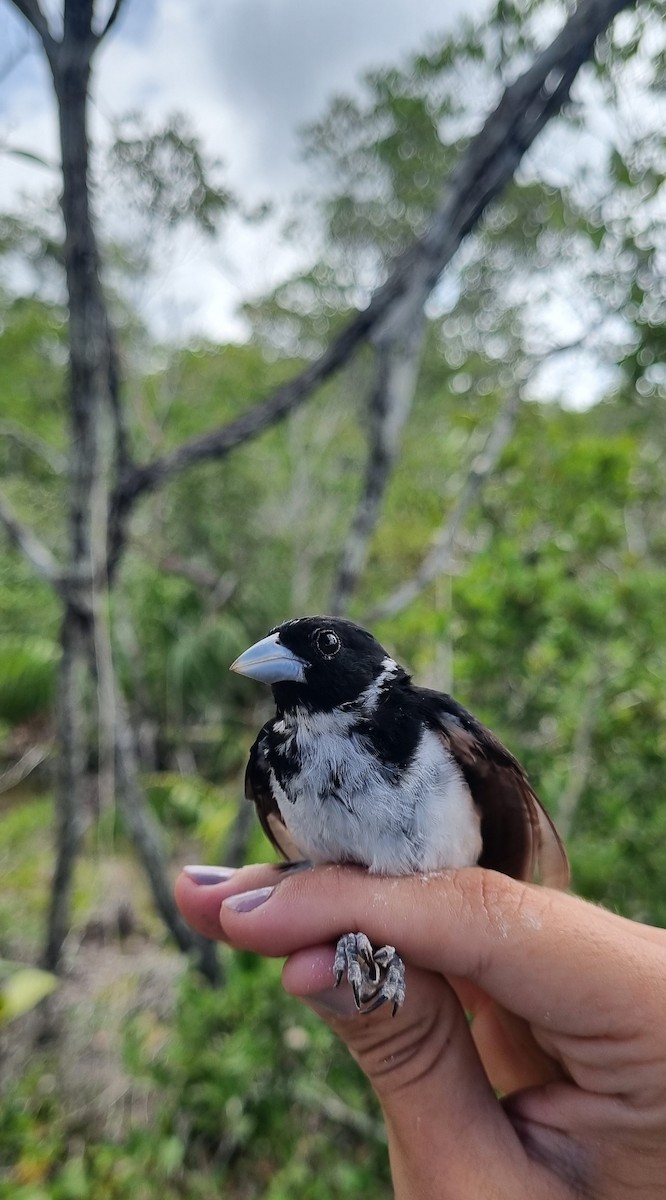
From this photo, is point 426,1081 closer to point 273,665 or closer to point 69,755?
point 273,665

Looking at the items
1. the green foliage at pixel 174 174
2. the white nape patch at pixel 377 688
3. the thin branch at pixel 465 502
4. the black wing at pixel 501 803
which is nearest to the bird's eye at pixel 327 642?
the white nape patch at pixel 377 688

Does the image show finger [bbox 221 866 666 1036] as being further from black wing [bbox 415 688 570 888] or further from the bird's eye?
the bird's eye

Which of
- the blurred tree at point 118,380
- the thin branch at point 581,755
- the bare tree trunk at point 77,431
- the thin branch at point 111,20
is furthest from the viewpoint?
the thin branch at point 581,755

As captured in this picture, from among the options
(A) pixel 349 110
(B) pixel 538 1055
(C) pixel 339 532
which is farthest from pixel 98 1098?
(A) pixel 349 110

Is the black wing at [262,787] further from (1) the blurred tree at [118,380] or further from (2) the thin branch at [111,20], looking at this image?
(2) the thin branch at [111,20]

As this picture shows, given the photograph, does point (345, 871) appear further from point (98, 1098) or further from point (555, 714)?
point (98, 1098)

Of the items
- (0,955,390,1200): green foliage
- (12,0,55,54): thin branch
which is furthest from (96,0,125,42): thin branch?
(0,955,390,1200): green foliage
